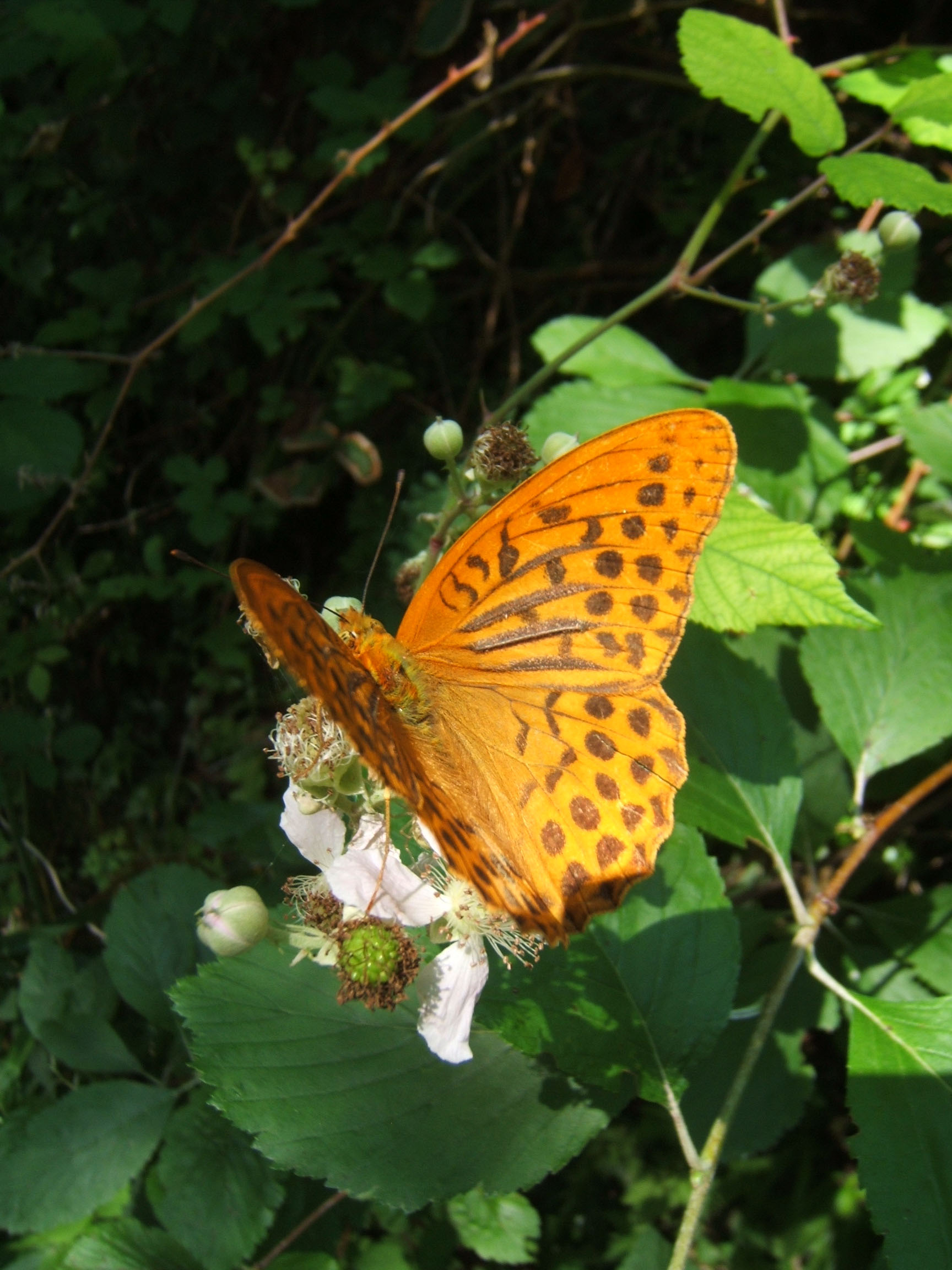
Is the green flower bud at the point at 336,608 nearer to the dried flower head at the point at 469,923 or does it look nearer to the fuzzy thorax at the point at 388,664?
the fuzzy thorax at the point at 388,664

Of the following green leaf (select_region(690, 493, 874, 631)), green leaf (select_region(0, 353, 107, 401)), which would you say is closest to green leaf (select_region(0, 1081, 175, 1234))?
green leaf (select_region(690, 493, 874, 631))

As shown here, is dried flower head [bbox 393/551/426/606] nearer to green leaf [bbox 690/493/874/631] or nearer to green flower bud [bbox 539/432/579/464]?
green flower bud [bbox 539/432/579/464]

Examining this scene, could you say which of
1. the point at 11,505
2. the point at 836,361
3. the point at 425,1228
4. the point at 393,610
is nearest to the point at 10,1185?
the point at 425,1228

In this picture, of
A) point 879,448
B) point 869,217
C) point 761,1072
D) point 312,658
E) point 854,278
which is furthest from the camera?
point 879,448

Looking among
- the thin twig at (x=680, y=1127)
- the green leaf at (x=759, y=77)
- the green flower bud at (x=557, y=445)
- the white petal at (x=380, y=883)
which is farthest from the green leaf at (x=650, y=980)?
the green leaf at (x=759, y=77)

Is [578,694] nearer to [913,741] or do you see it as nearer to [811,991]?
[913,741]

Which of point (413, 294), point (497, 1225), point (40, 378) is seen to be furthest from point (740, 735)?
point (40, 378)

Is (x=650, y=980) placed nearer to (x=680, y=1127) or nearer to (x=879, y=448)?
(x=680, y=1127)
